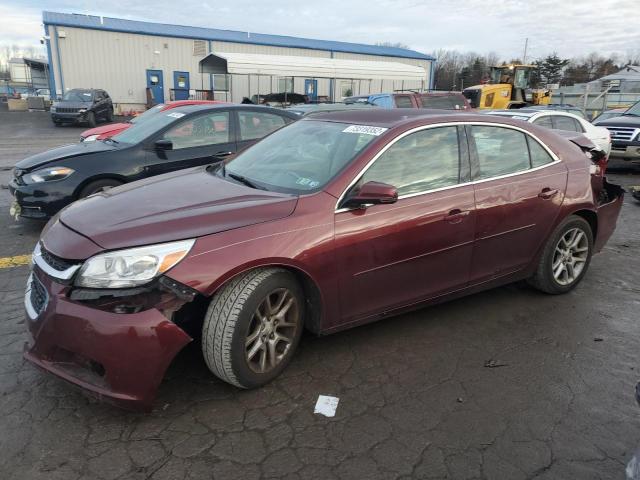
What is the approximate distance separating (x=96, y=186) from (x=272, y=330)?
13.3 ft

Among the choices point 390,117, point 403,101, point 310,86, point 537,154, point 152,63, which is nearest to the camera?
point 390,117

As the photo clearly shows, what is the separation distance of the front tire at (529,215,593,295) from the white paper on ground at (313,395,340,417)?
2389 mm

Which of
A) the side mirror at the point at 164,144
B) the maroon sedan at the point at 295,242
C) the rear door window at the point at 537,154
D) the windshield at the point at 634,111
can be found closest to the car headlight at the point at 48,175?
the side mirror at the point at 164,144

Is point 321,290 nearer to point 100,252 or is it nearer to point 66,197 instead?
point 100,252

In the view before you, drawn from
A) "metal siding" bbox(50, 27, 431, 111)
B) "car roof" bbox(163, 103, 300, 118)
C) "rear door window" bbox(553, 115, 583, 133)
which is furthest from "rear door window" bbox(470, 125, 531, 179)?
"metal siding" bbox(50, 27, 431, 111)

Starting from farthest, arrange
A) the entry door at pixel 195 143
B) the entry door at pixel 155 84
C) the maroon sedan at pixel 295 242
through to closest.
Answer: the entry door at pixel 155 84 < the entry door at pixel 195 143 < the maroon sedan at pixel 295 242

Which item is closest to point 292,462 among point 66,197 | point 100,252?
point 100,252

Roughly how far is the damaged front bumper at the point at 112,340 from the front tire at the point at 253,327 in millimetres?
213

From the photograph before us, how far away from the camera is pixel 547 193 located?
4.11 metres

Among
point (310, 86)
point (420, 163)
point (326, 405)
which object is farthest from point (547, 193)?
point (310, 86)

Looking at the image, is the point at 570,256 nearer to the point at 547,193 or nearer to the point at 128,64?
the point at 547,193

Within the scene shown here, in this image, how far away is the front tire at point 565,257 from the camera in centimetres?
431

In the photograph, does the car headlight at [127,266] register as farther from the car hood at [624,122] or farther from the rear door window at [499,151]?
the car hood at [624,122]

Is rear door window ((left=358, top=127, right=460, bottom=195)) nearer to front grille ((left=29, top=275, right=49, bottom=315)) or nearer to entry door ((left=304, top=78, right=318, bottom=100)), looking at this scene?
front grille ((left=29, top=275, right=49, bottom=315))
